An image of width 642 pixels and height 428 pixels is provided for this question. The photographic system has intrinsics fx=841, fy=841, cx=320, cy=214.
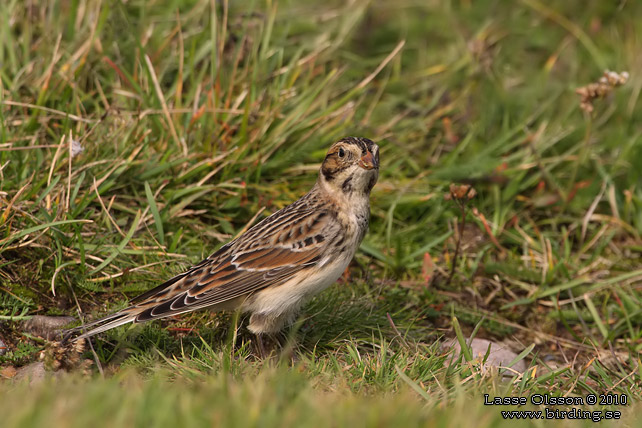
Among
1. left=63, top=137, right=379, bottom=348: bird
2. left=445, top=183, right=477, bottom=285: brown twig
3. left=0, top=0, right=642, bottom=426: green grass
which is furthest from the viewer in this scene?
left=445, top=183, right=477, bottom=285: brown twig

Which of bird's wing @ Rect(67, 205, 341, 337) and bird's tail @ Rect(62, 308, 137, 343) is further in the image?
bird's wing @ Rect(67, 205, 341, 337)

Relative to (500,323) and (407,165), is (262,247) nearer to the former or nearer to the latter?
(500,323)

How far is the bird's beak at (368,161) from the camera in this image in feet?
18.6

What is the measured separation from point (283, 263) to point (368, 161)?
2.94ft

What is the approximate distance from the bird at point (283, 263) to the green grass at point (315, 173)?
289 millimetres

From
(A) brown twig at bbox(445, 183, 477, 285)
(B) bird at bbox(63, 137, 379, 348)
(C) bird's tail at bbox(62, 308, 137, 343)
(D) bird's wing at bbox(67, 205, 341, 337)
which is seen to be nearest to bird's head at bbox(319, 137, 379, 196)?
(B) bird at bbox(63, 137, 379, 348)

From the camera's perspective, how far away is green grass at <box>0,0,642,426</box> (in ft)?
18.6

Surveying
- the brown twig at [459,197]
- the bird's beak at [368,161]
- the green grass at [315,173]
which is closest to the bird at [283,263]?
the bird's beak at [368,161]

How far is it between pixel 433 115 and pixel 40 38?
12.9ft

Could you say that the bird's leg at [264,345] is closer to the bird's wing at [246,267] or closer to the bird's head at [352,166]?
the bird's wing at [246,267]

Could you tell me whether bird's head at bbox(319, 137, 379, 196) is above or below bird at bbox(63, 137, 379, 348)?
above

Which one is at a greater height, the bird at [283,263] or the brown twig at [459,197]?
the bird at [283,263]

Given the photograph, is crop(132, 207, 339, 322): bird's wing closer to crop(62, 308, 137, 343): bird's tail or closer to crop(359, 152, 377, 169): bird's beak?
crop(62, 308, 137, 343): bird's tail

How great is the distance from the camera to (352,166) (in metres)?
5.81
